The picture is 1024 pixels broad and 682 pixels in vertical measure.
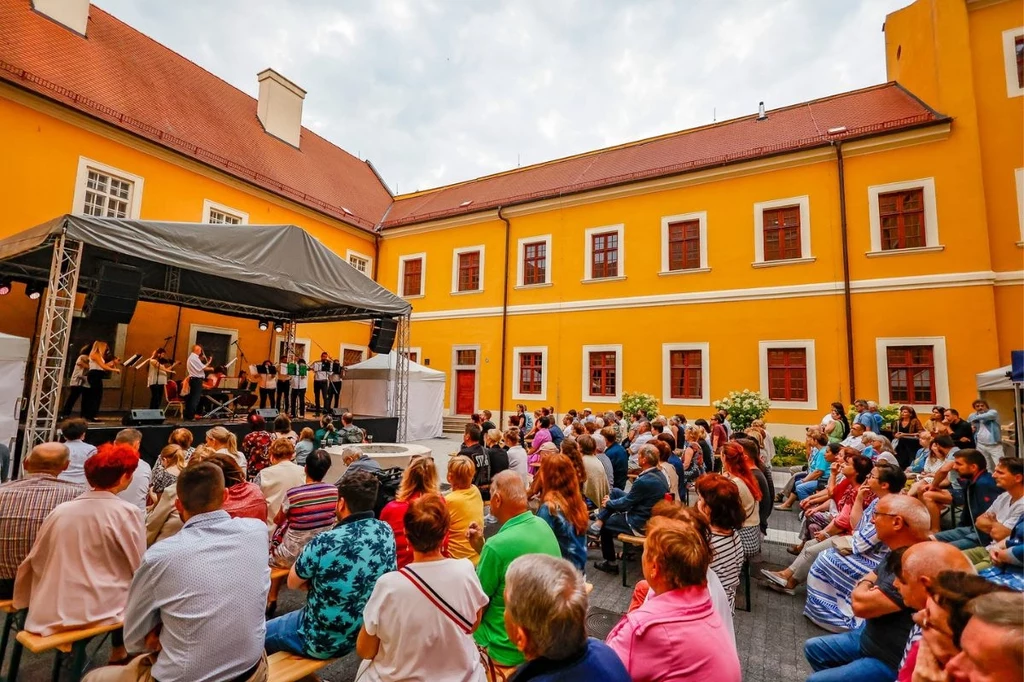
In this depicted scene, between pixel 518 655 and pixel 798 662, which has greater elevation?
pixel 518 655

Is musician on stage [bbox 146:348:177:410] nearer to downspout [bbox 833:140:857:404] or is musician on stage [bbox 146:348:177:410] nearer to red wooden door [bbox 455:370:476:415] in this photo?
red wooden door [bbox 455:370:476:415]

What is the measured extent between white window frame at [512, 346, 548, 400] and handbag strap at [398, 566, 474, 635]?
14.4 m

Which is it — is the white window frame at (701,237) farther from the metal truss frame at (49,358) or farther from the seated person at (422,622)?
the seated person at (422,622)

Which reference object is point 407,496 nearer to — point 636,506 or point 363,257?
point 636,506

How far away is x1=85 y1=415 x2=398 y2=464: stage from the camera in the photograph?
7.95 meters

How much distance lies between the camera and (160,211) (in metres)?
13.8

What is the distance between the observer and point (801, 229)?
13328 mm

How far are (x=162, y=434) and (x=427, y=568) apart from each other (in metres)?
9.02

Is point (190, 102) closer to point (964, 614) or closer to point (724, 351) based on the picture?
point (724, 351)

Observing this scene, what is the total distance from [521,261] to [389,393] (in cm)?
680

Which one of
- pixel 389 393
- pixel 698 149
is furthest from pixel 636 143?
pixel 389 393

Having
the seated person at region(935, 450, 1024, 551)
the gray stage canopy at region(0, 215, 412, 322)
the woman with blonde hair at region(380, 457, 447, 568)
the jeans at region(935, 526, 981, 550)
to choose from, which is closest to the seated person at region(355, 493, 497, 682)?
the woman with blonde hair at region(380, 457, 447, 568)

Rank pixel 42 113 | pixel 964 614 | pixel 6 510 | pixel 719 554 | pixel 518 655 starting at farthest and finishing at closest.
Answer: pixel 42 113
pixel 719 554
pixel 6 510
pixel 518 655
pixel 964 614

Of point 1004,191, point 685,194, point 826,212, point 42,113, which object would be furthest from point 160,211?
point 1004,191
